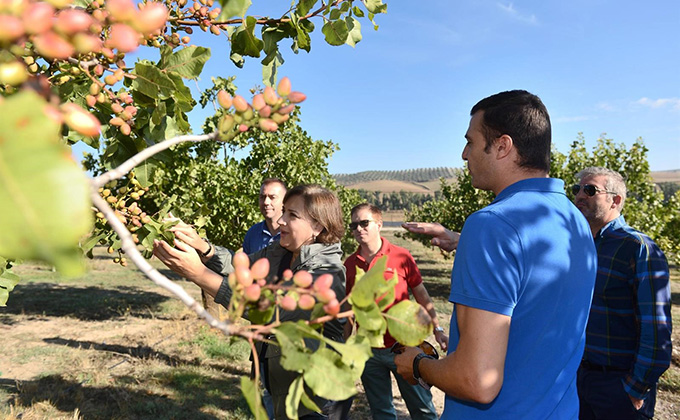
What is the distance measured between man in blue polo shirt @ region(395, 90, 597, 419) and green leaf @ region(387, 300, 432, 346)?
62 cm

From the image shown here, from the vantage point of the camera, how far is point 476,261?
4.64ft

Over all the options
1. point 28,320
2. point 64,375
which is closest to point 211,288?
point 64,375

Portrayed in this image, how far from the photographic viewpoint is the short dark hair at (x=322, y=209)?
116 inches

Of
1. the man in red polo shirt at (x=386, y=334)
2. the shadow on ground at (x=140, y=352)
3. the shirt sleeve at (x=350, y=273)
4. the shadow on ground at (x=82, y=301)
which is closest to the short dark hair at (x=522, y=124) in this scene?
the man in red polo shirt at (x=386, y=334)

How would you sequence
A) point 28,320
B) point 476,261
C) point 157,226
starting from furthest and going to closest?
point 28,320 → point 157,226 → point 476,261

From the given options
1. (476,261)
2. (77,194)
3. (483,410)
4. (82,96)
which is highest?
(82,96)

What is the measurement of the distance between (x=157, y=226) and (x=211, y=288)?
1.52 ft

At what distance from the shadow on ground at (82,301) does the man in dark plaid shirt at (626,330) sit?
9708 mm

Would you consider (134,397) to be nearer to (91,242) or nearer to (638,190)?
(91,242)

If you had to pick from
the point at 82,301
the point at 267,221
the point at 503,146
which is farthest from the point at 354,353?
the point at 82,301

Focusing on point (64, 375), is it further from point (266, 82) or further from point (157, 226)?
point (266, 82)

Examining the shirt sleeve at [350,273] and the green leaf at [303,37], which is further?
the shirt sleeve at [350,273]

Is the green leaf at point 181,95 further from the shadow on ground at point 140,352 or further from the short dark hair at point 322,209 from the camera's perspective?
the shadow on ground at point 140,352

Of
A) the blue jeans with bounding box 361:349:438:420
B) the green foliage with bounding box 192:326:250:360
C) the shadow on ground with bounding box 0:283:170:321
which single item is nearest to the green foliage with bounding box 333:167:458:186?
the shadow on ground with bounding box 0:283:170:321
